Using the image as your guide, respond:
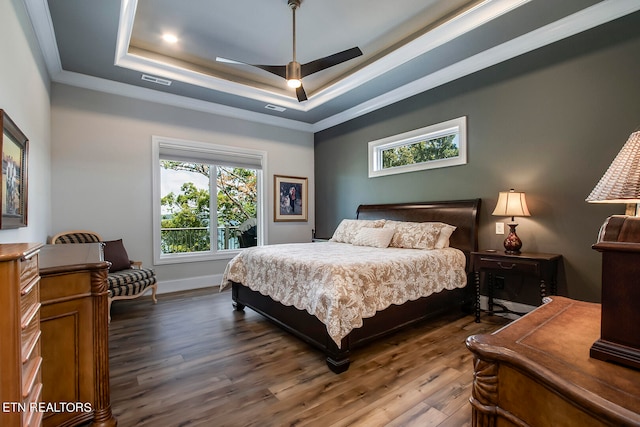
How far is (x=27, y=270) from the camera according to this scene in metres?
1.10

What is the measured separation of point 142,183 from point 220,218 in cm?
128

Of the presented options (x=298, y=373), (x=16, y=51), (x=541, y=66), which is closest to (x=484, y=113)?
(x=541, y=66)

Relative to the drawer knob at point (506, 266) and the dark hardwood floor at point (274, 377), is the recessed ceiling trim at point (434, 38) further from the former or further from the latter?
the dark hardwood floor at point (274, 377)

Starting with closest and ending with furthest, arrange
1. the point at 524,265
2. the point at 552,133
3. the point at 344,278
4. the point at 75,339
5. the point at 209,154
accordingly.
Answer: the point at 75,339, the point at 344,278, the point at 524,265, the point at 552,133, the point at 209,154

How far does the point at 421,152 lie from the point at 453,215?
3.60ft

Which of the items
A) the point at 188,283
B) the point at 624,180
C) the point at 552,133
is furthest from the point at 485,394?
the point at 188,283

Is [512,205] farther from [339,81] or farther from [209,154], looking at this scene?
[209,154]

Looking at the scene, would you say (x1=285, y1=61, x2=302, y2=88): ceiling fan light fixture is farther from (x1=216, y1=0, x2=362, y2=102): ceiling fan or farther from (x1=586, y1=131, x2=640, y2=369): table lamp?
(x1=586, y1=131, x2=640, y2=369): table lamp

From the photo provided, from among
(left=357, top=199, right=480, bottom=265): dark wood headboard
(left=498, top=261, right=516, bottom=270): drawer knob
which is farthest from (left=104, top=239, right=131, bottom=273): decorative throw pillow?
(left=498, top=261, right=516, bottom=270): drawer knob

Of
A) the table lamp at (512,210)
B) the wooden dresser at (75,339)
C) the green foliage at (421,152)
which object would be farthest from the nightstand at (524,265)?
the wooden dresser at (75,339)

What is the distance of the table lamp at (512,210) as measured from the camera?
3094 mm

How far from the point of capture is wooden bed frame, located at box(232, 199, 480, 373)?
2443mm

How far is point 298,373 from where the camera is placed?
227cm

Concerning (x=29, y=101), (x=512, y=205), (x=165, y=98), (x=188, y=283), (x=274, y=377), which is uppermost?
(x=165, y=98)
